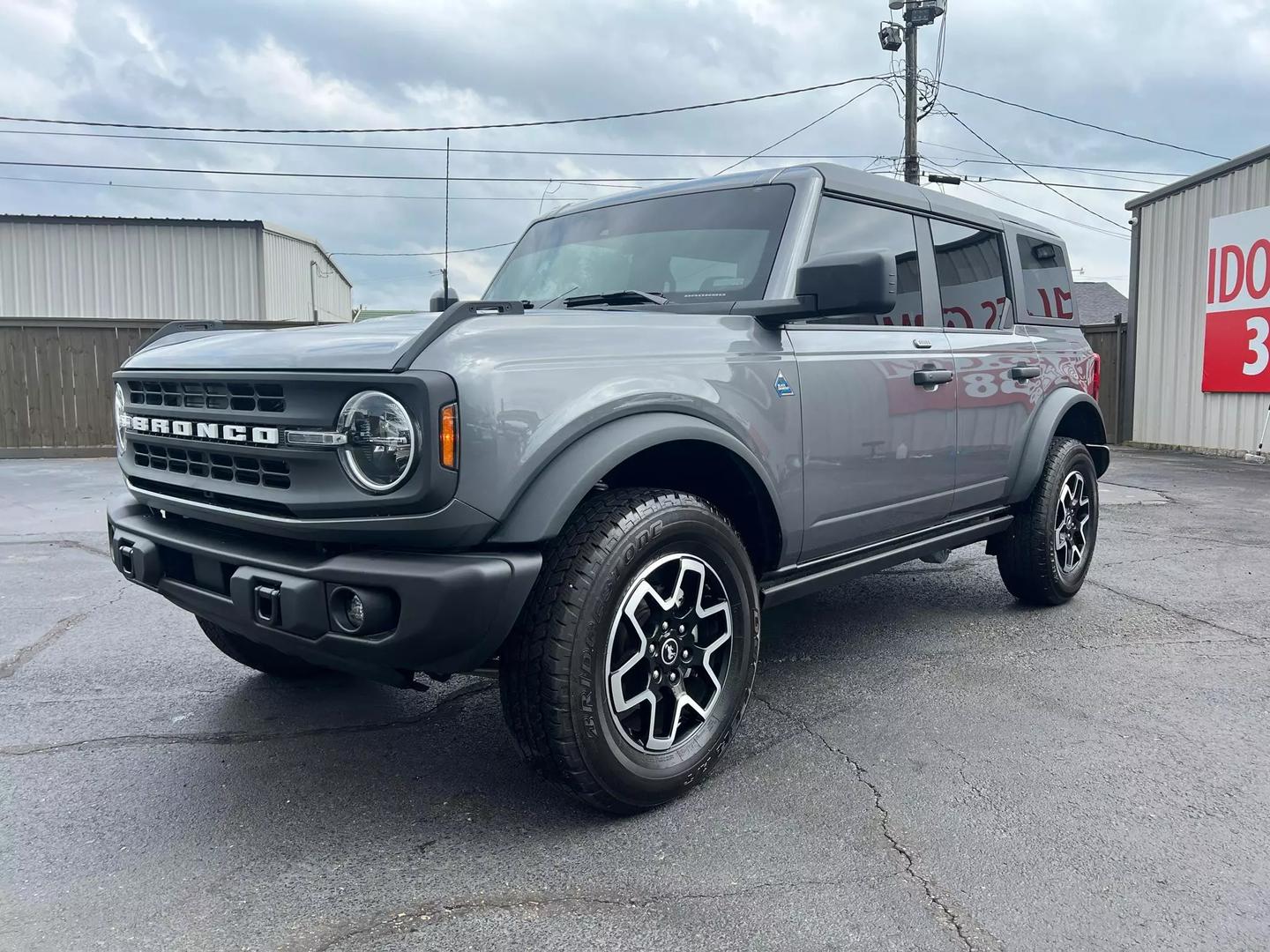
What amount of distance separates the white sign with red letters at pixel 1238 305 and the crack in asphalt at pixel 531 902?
1276cm

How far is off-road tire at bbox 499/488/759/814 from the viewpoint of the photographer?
8.07 feet

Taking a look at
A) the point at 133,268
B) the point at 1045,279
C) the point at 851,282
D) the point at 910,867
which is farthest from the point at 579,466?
the point at 133,268

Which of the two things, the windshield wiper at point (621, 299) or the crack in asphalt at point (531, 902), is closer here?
the crack in asphalt at point (531, 902)

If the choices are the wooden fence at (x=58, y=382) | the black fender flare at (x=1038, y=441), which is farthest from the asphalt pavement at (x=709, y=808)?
the wooden fence at (x=58, y=382)

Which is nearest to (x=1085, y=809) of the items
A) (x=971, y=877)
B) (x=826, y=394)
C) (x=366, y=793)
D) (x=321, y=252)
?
(x=971, y=877)

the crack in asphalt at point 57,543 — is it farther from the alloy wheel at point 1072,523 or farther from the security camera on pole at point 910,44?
the security camera on pole at point 910,44

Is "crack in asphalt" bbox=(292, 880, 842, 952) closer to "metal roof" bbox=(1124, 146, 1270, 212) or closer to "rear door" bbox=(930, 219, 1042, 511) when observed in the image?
"rear door" bbox=(930, 219, 1042, 511)

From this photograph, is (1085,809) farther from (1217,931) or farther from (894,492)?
(894,492)

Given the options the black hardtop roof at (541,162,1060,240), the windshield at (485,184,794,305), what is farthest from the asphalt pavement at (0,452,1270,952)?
the black hardtop roof at (541,162,1060,240)

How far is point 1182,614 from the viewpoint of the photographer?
16.1 ft

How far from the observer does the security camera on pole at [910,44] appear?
20.6 m

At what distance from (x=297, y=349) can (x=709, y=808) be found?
5.57ft

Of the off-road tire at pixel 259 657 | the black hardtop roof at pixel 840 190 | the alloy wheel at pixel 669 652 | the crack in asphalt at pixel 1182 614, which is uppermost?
the black hardtop roof at pixel 840 190

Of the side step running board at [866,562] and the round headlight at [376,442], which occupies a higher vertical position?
the round headlight at [376,442]
